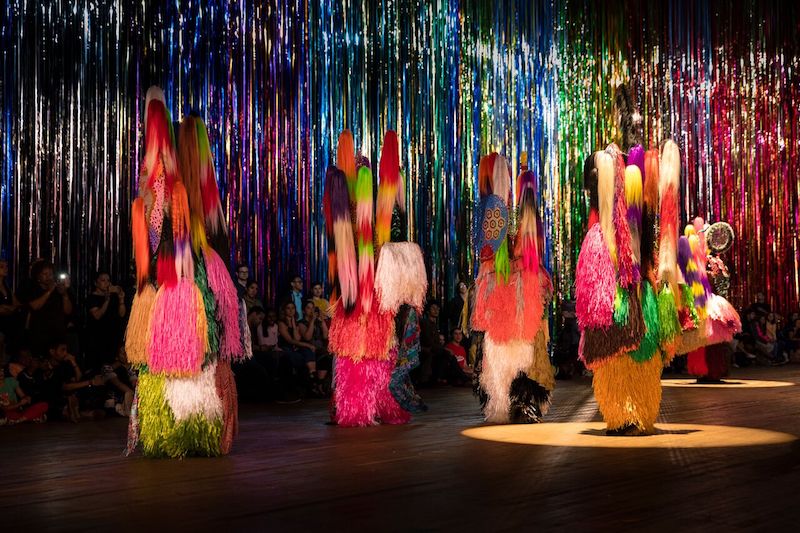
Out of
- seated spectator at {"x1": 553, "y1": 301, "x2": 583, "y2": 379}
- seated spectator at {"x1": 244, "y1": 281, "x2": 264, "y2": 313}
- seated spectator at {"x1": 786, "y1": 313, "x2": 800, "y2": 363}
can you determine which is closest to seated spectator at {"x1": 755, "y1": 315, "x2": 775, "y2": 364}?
seated spectator at {"x1": 786, "y1": 313, "x2": 800, "y2": 363}

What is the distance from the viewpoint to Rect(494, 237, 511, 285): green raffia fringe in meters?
7.01

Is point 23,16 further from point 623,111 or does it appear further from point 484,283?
point 623,111

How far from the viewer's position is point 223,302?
5.27 m

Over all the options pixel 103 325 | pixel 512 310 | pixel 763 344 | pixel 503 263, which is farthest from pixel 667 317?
pixel 763 344

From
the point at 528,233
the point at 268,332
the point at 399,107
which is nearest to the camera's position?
the point at 528,233

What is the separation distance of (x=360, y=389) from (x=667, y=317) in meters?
2.04

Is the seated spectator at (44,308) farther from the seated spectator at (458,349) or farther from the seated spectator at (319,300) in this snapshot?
the seated spectator at (458,349)

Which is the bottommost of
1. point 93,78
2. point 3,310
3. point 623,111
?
point 3,310

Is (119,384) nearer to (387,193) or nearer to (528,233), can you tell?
(387,193)

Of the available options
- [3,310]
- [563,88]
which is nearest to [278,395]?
[3,310]

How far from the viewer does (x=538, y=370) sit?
692 cm

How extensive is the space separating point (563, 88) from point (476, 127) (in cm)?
199

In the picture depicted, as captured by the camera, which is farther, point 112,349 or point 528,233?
point 112,349

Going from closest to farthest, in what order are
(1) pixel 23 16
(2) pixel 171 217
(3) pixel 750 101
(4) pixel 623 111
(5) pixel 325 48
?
(2) pixel 171 217 → (4) pixel 623 111 → (1) pixel 23 16 → (5) pixel 325 48 → (3) pixel 750 101
